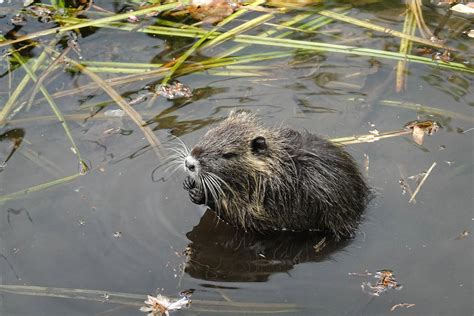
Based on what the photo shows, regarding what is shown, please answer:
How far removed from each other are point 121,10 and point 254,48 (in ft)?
4.27

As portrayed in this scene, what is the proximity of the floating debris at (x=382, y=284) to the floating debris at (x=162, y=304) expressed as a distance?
1.02 metres

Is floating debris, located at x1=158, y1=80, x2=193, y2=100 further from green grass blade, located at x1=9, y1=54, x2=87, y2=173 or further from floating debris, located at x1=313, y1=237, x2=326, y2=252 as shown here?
floating debris, located at x1=313, y1=237, x2=326, y2=252

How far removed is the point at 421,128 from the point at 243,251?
5.33 ft

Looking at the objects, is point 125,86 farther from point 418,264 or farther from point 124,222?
point 418,264

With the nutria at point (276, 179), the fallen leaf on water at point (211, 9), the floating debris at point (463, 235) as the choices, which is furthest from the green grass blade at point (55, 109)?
the floating debris at point (463, 235)

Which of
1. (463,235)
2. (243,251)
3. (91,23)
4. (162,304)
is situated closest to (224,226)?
(243,251)

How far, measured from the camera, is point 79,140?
5492 mm

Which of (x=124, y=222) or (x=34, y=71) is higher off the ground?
(x=34, y=71)

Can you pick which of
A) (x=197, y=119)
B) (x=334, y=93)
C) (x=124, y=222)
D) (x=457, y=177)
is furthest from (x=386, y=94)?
(x=124, y=222)

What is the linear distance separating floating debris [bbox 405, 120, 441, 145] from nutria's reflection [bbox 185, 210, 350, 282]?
106 centimetres

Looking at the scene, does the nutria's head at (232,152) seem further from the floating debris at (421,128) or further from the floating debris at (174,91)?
the floating debris at (421,128)

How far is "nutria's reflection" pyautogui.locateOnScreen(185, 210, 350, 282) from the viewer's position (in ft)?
15.2

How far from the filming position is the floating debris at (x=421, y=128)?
546 cm

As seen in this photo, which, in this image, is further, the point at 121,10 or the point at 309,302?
the point at 121,10
